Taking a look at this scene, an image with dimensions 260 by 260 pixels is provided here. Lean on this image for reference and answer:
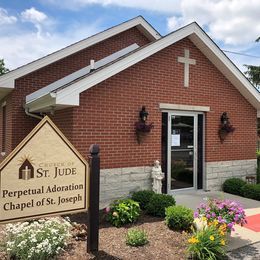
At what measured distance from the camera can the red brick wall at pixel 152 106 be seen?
7418 millimetres

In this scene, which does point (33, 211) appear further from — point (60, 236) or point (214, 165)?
point (214, 165)

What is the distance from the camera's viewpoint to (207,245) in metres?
4.71

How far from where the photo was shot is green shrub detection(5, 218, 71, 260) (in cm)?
422

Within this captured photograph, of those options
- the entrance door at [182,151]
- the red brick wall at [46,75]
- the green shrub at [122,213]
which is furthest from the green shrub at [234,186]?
the red brick wall at [46,75]

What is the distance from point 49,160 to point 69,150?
297 millimetres

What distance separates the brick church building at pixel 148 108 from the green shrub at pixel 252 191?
0.89 meters

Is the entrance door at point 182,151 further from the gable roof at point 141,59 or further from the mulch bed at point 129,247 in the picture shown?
the mulch bed at point 129,247

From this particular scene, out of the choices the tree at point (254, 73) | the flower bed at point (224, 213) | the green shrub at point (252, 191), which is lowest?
the green shrub at point (252, 191)

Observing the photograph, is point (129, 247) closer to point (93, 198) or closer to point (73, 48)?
point (93, 198)

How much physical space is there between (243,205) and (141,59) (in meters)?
4.40

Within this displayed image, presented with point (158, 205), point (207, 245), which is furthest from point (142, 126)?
point (207, 245)

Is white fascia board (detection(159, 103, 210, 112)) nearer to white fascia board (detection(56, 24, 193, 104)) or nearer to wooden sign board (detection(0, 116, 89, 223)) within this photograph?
white fascia board (detection(56, 24, 193, 104))

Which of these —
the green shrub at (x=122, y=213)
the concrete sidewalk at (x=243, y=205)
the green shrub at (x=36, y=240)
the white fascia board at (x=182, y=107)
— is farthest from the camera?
the white fascia board at (x=182, y=107)

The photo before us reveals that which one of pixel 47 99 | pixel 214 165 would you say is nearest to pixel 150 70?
pixel 47 99
